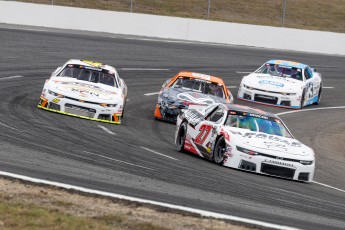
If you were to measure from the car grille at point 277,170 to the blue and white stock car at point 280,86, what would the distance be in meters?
13.4

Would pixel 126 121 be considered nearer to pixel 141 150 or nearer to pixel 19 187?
pixel 141 150

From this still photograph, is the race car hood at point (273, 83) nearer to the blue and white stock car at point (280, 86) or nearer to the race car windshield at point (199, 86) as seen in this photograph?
the blue and white stock car at point (280, 86)

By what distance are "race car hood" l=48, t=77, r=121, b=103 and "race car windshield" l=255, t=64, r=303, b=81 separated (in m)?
9.14

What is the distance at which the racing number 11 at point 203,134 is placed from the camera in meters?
18.2

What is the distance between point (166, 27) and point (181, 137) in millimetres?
25073

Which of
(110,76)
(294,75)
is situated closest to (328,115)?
(294,75)

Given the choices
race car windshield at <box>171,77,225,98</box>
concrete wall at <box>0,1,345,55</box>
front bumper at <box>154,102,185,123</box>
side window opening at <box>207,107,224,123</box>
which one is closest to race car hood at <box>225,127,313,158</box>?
side window opening at <box>207,107,224,123</box>

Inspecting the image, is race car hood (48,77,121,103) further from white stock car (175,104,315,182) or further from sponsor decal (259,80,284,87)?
sponsor decal (259,80,284,87)

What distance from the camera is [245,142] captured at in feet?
56.2

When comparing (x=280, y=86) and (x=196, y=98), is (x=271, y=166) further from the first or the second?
(x=280, y=86)

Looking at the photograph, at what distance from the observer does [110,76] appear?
24.1 metres

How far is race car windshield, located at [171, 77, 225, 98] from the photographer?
25875 mm

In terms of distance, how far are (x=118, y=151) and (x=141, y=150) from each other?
763 mm

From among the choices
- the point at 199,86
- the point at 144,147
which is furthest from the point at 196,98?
the point at 144,147
